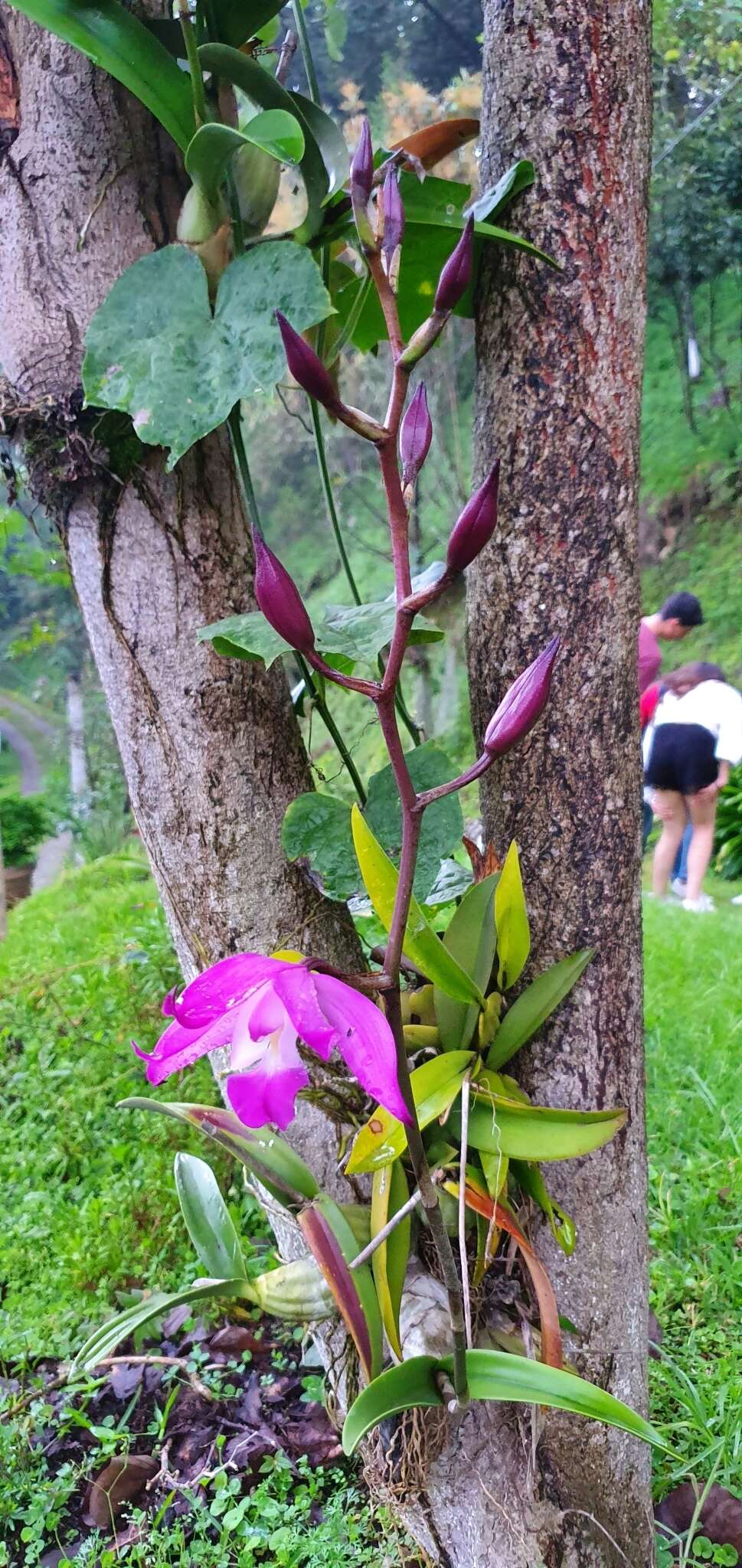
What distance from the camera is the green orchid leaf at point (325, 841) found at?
100cm

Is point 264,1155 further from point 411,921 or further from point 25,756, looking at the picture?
point 25,756

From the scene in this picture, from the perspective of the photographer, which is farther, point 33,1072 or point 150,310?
point 33,1072

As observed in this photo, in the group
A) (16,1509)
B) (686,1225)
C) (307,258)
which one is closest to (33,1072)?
(16,1509)

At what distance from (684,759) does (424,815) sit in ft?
11.1

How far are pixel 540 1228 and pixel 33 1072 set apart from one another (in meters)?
1.44

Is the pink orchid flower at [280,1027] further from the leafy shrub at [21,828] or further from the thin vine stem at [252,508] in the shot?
the leafy shrub at [21,828]

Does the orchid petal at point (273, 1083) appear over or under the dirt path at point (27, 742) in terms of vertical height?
over

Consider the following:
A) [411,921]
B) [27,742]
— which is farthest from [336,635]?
[27,742]

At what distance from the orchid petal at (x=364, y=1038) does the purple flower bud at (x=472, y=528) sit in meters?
0.28

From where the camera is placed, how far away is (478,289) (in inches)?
40.2

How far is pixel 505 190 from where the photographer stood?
0.93 metres

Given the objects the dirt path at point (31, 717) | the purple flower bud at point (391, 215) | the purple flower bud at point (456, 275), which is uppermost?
the purple flower bud at point (391, 215)

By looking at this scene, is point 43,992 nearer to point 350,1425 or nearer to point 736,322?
point 350,1425

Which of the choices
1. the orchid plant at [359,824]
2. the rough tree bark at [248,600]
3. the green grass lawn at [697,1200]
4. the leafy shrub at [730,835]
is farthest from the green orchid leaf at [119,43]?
the leafy shrub at [730,835]
